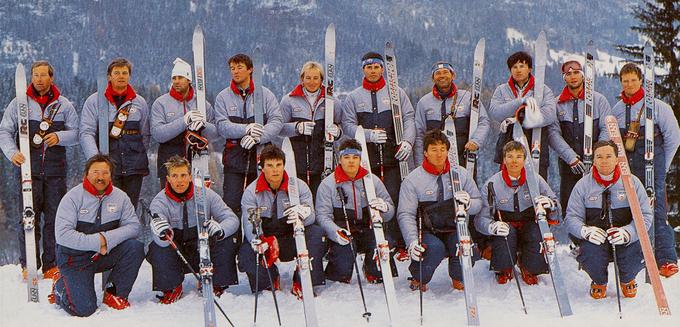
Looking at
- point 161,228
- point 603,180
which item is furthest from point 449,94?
point 161,228

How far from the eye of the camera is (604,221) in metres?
5.52

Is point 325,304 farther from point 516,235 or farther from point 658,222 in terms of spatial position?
point 658,222

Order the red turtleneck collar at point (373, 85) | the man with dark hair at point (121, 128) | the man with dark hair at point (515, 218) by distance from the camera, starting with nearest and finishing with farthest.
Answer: the man with dark hair at point (515, 218)
the man with dark hair at point (121, 128)
the red turtleneck collar at point (373, 85)

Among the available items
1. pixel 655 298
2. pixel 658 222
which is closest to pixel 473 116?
pixel 658 222

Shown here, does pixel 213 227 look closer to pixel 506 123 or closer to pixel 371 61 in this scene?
pixel 371 61

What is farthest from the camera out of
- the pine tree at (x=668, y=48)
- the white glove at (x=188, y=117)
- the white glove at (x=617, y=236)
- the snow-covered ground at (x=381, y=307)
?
the pine tree at (x=668, y=48)

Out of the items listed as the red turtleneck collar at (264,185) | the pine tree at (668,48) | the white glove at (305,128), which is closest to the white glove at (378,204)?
the red turtleneck collar at (264,185)

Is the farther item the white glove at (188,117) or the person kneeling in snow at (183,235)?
the white glove at (188,117)

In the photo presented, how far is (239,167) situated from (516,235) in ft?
7.87

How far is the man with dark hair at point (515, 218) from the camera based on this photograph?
5.74m

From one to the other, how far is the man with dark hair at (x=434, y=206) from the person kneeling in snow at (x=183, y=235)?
137 cm

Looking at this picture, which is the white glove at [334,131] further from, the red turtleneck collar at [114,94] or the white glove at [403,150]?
the red turtleneck collar at [114,94]

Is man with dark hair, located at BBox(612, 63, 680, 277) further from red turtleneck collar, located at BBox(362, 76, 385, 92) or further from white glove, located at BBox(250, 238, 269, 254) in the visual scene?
white glove, located at BBox(250, 238, 269, 254)

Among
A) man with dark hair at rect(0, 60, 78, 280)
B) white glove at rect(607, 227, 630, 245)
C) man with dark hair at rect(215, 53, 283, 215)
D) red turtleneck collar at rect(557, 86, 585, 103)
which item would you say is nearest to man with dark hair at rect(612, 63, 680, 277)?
red turtleneck collar at rect(557, 86, 585, 103)
